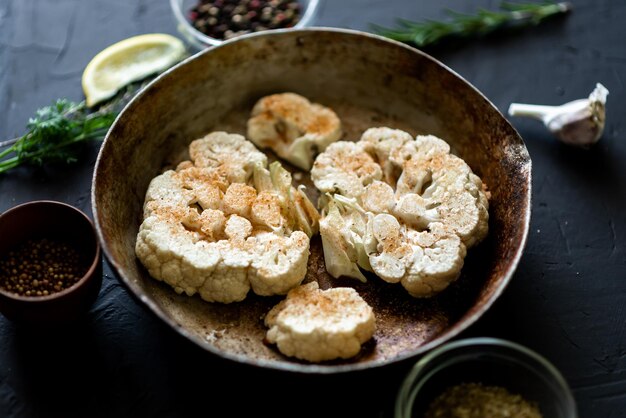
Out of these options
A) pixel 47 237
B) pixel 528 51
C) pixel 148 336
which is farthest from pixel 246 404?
pixel 528 51

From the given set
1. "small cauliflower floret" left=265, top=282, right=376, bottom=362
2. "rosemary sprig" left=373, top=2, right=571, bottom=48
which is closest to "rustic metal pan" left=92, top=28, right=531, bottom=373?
"small cauliflower floret" left=265, top=282, right=376, bottom=362

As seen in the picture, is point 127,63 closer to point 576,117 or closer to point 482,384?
point 576,117

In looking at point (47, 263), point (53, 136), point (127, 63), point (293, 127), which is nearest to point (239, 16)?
point (127, 63)

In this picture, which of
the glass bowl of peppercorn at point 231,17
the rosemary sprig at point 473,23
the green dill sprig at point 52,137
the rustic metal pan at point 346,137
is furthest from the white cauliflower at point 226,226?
the rosemary sprig at point 473,23

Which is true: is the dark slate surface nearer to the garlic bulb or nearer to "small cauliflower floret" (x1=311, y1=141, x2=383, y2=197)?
the garlic bulb

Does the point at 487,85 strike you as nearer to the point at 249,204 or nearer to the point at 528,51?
the point at 528,51

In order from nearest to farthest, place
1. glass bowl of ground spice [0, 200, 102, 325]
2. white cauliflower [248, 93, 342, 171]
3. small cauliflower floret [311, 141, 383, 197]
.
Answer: glass bowl of ground spice [0, 200, 102, 325], small cauliflower floret [311, 141, 383, 197], white cauliflower [248, 93, 342, 171]
